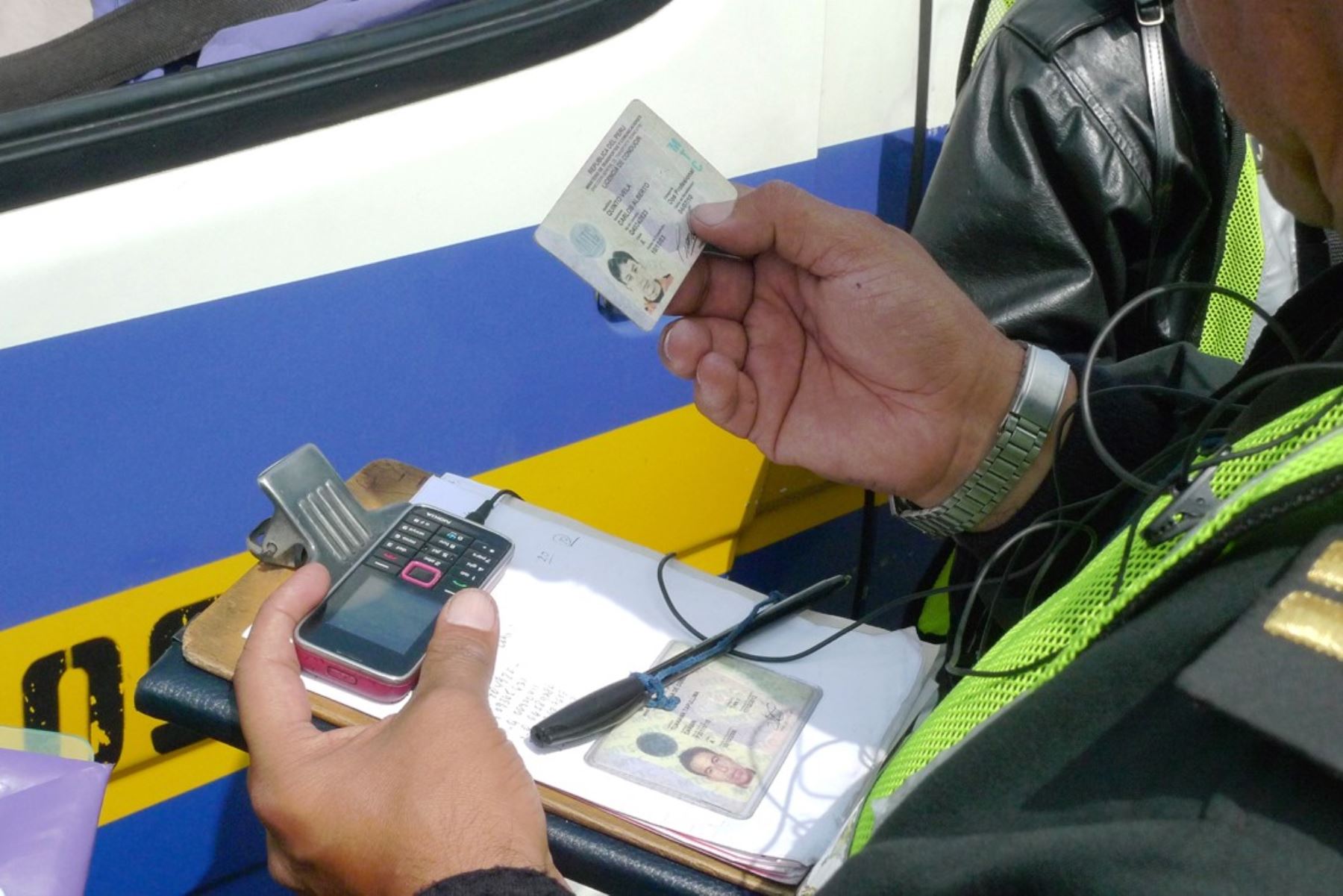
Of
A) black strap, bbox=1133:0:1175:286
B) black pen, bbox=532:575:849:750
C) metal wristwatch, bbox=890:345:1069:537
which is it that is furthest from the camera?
black strap, bbox=1133:0:1175:286

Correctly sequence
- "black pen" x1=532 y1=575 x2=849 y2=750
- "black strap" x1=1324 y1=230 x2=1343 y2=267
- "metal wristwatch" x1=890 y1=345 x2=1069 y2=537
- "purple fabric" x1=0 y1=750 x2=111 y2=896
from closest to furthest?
"purple fabric" x1=0 y1=750 x2=111 y2=896 < "black pen" x1=532 y1=575 x2=849 y2=750 < "metal wristwatch" x1=890 y1=345 x2=1069 y2=537 < "black strap" x1=1324 y1=230 x2=1343 y2=267

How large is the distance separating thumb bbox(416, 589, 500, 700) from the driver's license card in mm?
315

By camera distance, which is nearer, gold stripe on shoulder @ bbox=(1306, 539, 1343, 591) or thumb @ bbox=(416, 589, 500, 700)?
gold stripe on shoulder @ bbox=(1306, 539, 1343, 591)

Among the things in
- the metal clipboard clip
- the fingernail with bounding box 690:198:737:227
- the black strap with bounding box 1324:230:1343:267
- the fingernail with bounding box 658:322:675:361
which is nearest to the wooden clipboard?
the metal clipboard clip

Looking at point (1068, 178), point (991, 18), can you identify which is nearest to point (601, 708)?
point (1068, 178)

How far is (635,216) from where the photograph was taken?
1.09 m

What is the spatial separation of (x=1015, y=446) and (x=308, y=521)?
2.25ft

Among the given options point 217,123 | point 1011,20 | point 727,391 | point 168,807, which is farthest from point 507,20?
point 168,807

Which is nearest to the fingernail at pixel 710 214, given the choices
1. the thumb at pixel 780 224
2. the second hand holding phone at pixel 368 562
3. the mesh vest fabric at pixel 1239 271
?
the thumb at pixel 780 224

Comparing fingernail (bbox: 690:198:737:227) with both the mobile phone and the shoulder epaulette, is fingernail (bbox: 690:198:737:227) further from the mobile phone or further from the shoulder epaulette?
the shoulder epaulette

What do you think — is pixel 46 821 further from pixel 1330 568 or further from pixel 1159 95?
pixel 1159 95

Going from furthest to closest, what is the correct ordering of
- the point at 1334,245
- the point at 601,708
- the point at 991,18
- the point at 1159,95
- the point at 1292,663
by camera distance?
the point at 991,18 < the point at 1334,245 < the point at 1159,95 < the point at 601,708 < the point at 1292,663

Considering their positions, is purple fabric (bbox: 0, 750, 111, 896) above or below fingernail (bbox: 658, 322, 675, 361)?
below

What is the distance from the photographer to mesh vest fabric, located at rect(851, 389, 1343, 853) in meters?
0.57
